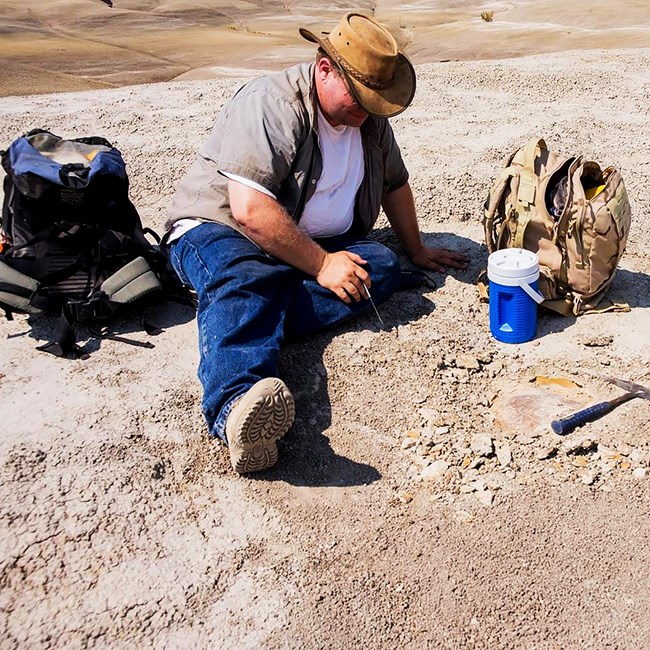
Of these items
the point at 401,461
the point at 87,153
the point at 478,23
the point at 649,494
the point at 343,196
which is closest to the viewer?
the point at 649,494

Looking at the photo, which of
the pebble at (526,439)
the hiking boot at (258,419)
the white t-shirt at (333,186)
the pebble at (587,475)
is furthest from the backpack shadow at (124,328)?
the pebble at (587,475)

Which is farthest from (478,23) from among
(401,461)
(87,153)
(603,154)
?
(401,461)

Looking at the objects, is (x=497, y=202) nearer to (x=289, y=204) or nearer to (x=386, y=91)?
(x=386, y=91)

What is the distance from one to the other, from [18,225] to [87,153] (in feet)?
1.65

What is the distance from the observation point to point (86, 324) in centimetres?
329

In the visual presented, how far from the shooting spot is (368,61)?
9.16 ft

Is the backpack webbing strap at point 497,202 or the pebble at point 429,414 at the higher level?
the backpack webbing strap at point 497,202

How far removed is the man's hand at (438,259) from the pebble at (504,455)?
4.29ft

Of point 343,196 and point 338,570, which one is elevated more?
point 343,196

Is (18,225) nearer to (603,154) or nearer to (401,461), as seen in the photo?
(401,461)

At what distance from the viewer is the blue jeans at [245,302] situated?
252 centimetres

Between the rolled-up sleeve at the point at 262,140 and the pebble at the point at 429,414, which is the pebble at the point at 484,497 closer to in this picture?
the pebble at the point at 429,414

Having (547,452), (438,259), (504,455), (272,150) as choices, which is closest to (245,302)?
(272,150)

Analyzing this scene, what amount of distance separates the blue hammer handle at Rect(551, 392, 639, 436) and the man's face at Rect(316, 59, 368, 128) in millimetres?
1384
